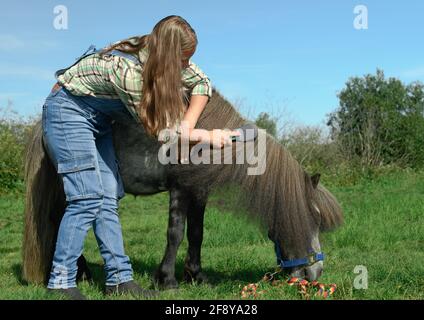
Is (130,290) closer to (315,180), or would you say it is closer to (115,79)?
(115,79)

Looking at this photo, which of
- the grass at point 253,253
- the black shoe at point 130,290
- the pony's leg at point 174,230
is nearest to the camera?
the black shoe at point 130,290

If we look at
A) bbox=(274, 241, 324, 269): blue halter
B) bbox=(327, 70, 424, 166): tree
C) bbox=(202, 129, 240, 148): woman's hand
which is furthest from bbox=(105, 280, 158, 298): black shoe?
bbox=(327, 70, 424, 166): tree

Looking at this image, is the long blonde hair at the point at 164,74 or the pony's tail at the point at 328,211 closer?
the long blonde hair at the point at 164,74

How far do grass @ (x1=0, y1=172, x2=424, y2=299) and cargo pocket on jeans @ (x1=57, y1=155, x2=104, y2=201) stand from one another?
0.71m

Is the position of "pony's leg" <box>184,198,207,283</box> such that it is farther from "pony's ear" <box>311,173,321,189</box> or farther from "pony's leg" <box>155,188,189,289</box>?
"pony's ear" <box>311,173,321,189</box>

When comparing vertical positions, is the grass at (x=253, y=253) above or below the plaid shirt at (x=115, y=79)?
below

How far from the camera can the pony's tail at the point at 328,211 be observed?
13.5ft

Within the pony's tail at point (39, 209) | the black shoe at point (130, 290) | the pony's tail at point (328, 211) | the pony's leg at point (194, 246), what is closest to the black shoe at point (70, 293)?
the black shoe at point (130, 290)

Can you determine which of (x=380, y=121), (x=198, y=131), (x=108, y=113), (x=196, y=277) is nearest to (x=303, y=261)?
(x=196, y=277)

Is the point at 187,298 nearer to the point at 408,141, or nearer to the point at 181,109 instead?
the point at 181,109

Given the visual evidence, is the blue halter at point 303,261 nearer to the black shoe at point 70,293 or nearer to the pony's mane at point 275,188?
the pony's mane at point 275,188

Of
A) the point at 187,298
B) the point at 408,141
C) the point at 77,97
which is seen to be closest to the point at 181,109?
the point at 77,97
